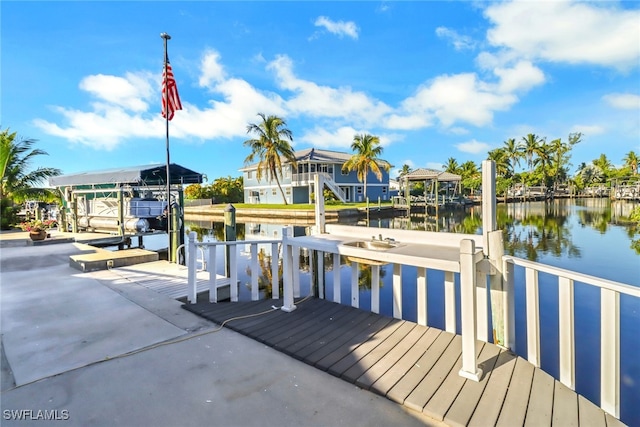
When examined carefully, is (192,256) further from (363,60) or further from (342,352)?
(363,60)

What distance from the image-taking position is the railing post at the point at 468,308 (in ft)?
7.11

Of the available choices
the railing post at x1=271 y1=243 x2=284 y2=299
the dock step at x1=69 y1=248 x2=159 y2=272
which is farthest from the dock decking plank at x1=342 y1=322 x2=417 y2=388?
the dock step at x1=69 y1=248 x2=159 y2=272

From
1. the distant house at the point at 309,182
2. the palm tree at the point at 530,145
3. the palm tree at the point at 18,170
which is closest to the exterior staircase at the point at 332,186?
the distant house at the point at 309,182

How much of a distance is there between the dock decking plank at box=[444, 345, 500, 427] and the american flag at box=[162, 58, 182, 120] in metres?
7.65

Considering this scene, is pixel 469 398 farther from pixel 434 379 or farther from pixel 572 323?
pixel 572 323

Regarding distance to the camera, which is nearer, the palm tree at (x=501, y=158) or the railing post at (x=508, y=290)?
the railing post at (x=508, y=290)

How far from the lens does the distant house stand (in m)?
29.9

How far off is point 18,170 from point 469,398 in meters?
18.4

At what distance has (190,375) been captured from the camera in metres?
2.33

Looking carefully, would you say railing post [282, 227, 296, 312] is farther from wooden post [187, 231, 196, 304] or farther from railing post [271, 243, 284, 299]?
wooden post [187, 231, 196, 304]

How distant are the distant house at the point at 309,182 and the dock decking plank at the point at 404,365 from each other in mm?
25736

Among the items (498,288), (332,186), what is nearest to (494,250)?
(498,288)

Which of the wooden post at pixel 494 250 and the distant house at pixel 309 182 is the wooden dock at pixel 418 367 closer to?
the wooden post at pixel 494 250
